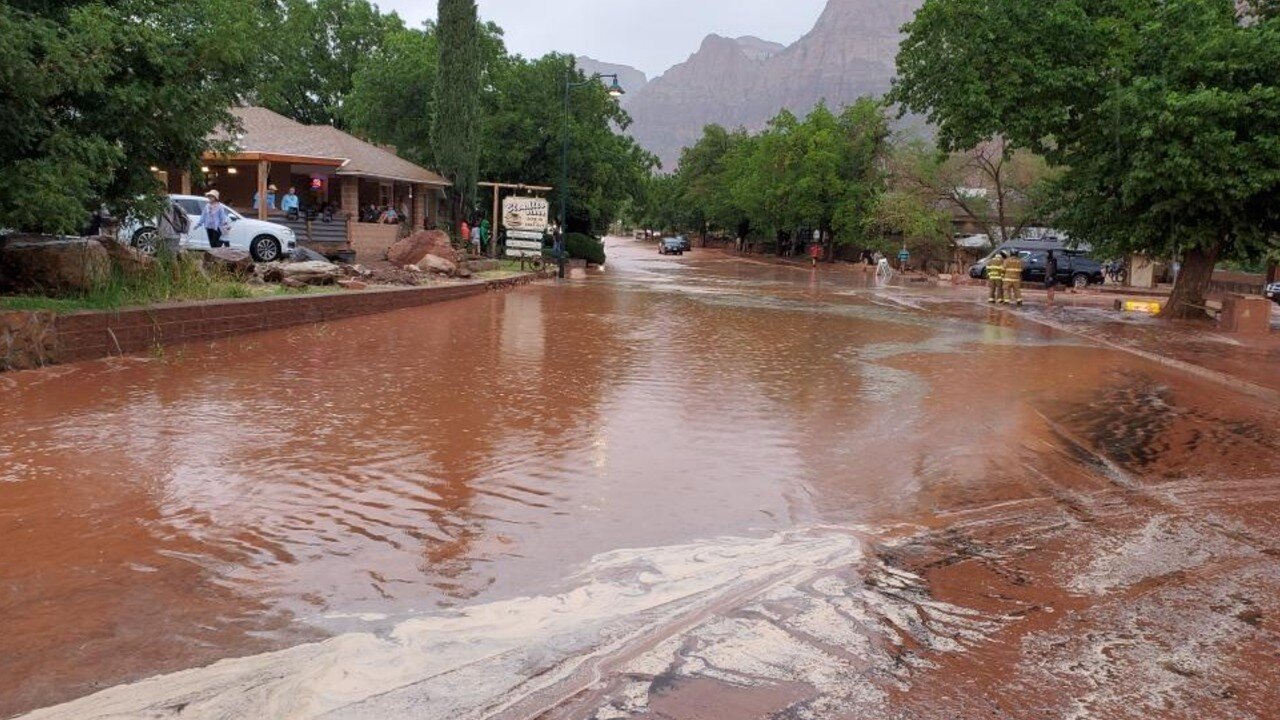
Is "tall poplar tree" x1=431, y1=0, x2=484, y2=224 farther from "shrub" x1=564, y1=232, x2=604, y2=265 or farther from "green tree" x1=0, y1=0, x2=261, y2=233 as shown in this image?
"green tree" x1=0, y1=0, x2=261, y2=233

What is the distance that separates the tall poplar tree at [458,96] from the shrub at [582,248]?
325 inches

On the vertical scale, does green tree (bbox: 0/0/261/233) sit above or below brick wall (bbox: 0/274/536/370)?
above

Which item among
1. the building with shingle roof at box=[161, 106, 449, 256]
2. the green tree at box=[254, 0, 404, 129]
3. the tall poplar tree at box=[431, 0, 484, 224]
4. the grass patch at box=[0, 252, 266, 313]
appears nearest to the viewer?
the grass patch at box=[0, 252, 266, 313]

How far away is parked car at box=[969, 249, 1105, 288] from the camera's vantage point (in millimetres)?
40550

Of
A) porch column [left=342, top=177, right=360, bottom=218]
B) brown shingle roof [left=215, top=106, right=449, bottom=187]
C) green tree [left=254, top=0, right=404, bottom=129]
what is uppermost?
green tree [left=254, top=0, right=404, bottom=129]

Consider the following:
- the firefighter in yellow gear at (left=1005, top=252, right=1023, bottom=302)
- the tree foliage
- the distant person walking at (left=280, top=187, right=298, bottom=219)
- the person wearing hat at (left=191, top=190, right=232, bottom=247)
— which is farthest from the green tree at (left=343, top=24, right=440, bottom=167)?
the firefighter in yellow gear at (left=1005, top=252, right=1023, bottom=302)

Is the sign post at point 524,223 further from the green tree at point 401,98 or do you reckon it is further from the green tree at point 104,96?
the green tree at point 104,96

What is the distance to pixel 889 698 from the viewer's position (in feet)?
11.9

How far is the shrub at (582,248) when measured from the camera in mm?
43938

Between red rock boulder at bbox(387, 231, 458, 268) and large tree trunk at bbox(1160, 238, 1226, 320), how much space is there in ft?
60.3

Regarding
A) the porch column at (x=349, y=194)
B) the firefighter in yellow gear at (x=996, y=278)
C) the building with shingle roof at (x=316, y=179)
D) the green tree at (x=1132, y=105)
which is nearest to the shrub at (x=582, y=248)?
the building with shingle roof at (x=316, y=179)

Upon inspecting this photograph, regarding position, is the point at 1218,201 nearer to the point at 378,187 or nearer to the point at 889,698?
the point at 889,698

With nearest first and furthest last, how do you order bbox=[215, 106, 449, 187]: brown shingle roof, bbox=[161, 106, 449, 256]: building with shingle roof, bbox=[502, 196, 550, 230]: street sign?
bbox=[161, 106, 449, 256]: building with shingle roof → bbox=[215, 106, 449, 187]: brown shingle roof → bbox=[502, 196, 550, 230]: street sign

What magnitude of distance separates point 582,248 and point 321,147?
14583 mm
